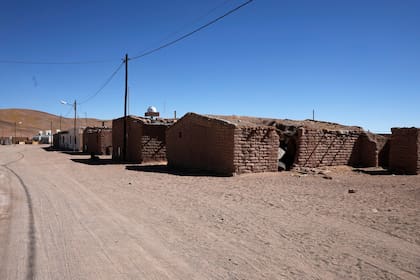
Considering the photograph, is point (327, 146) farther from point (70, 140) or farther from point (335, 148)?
point (70, 140)

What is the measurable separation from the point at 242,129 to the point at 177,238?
33.5 ft

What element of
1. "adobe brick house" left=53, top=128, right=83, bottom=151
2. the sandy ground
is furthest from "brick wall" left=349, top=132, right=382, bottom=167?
"adobe brick house" left=53, top=128, right=83, bottom=151

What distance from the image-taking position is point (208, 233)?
6848 mm

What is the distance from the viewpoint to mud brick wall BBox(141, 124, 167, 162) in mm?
23734

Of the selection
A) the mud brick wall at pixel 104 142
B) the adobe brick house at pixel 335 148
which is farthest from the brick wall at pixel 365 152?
the mud brick wall at pixel 104 142

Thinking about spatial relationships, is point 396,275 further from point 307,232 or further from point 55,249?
point 55,249

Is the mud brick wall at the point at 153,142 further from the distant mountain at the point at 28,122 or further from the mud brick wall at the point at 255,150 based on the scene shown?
the distant mountain at the point at 28,122

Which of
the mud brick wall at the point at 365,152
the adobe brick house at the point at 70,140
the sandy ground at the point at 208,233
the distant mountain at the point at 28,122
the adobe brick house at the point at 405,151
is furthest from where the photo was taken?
the distant mountain at the point at 28,122

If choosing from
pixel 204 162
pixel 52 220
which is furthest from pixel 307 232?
pixel 204 162

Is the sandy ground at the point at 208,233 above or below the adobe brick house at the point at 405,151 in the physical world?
below

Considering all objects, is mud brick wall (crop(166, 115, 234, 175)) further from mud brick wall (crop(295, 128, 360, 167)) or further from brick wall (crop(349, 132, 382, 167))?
brick wall (crop(349, 132, 382, 167))

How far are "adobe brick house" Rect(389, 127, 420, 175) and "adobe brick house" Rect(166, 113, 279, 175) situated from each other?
6.50m

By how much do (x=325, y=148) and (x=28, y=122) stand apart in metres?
142

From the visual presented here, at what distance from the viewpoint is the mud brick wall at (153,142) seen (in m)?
23.7
